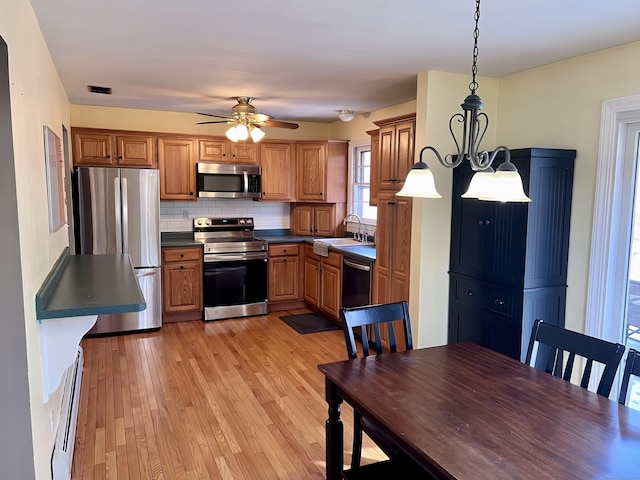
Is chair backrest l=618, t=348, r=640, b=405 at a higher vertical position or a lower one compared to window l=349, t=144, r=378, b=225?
lower

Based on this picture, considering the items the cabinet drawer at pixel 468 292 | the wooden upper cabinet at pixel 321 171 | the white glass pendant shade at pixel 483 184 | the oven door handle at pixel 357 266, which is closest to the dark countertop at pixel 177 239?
the wooden upper cabinet at pixel 321 171

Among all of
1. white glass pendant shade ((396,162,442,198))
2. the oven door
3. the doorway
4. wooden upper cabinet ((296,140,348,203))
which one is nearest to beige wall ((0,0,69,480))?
white glass pendant shade ((396,162,442,198))

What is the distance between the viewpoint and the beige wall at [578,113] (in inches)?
114

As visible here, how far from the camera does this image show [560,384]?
194 cm

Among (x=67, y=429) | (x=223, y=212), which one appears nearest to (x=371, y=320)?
(x=67, y=429)

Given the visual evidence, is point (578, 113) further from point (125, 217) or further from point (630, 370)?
point (125, 217)

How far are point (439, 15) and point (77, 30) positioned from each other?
2.00 metres

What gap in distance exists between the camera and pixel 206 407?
3297mm

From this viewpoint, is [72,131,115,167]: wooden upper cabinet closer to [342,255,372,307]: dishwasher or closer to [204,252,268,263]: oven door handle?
[204,252,268,263]: oven door handle

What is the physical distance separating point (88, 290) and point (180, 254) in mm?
2998

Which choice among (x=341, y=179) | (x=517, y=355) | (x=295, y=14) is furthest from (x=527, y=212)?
(x=341, y=179)

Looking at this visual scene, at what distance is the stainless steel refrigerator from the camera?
470 cm

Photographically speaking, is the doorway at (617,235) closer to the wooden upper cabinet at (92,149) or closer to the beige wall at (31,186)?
the beige wall at (31,186)

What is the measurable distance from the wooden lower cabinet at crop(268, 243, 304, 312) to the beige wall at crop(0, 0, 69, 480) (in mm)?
3309
